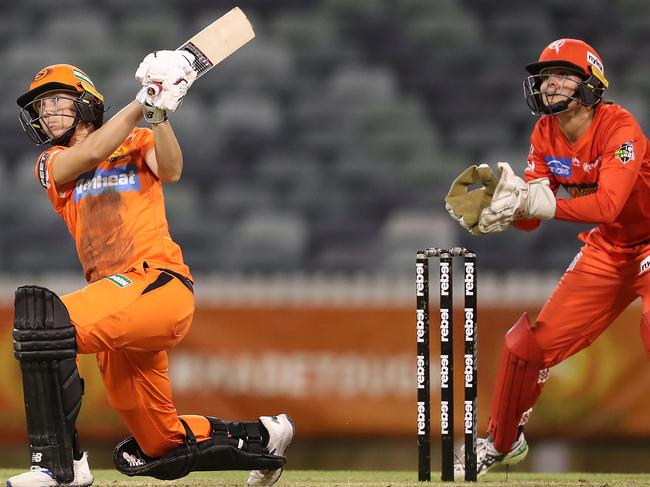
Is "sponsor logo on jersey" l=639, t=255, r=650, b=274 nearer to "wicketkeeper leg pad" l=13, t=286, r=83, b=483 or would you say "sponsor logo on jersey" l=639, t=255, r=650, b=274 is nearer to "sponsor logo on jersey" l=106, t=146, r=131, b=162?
"sponsor logo on jersey" l=106, t=146, r=131, b=162

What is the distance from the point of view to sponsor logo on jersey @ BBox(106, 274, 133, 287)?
358 cm

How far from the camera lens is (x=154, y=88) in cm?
348

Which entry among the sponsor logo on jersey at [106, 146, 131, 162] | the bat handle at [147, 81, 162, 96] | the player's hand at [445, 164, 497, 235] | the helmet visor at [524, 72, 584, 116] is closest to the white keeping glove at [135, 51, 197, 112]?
the bat handle at [147, 81, 162, 96]

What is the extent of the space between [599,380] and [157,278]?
308 cm

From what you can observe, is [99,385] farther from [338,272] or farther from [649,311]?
[649,311]

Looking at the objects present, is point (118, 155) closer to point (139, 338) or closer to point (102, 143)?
point (102, 143)

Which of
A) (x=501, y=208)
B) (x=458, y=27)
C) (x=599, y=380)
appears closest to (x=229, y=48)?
(x=501, y=208)

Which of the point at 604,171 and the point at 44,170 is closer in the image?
the point at 44,170

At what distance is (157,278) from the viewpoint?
11.9 feet

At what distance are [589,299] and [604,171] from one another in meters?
0.61

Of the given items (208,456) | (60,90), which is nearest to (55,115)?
(60,90)

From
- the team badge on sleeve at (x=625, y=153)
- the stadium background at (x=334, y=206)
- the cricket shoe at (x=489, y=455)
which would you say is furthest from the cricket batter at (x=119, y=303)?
the stadium background at (x=334, y=206)

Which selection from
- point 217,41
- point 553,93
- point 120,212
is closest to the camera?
point 120,212

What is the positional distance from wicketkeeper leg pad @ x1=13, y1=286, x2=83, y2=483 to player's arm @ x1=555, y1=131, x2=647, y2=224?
1594 mm
